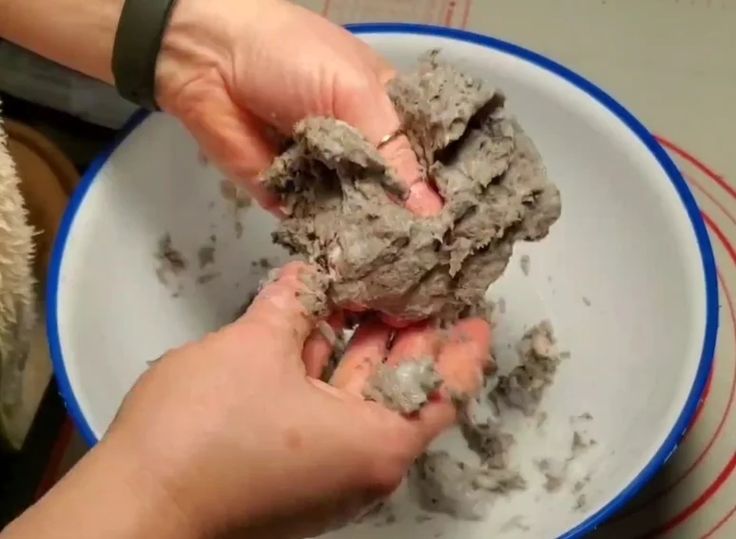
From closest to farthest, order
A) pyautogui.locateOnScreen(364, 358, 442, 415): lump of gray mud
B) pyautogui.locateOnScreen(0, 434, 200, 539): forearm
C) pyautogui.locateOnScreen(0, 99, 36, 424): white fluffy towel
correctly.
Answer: pyautogui.locateOnScreen(0, 434, 200, 539): forearm
pyautogui.locateOnScreen(364, 358, 442, 415): lump of gray mud
pyautogui.locateOnScreen(0, 99, 36, 424): white fluffy towel

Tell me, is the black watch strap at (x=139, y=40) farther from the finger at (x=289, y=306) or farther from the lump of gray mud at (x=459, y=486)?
the lump of gray mud at (x=459, y=486)

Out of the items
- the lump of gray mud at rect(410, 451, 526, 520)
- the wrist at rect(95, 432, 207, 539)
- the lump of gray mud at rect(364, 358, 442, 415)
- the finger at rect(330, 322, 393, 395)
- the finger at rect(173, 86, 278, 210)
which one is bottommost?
the lump of gray mud at rect(410, 451, 526, 520)

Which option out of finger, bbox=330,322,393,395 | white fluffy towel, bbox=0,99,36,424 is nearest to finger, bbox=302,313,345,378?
finger, bbox=330,322,393,395

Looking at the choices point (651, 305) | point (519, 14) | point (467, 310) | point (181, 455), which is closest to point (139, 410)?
point (181, 455)

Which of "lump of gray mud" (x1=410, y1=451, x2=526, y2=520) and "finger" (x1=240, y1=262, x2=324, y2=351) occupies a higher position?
"finger" (x1=240, y1=262, x2=324, y2=351)

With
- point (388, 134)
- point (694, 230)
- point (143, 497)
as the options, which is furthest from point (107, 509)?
point (694, 230)

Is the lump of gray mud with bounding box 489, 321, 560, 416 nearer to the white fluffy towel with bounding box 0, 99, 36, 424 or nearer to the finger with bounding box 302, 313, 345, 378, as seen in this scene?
the finger with bounding box 302, 313, 345, 378

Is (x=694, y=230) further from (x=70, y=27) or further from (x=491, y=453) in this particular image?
(x=70, y=27)
